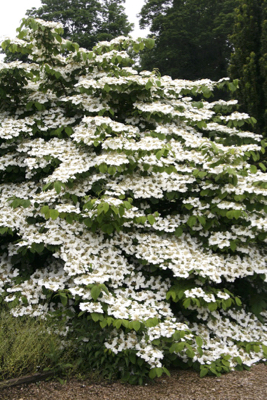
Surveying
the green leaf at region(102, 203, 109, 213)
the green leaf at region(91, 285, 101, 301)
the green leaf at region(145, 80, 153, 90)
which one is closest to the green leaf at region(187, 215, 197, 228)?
the green leaf at region(102, 203, 109, 213)

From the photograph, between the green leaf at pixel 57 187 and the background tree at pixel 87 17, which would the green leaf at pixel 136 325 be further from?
the background tree at pixel 87 17

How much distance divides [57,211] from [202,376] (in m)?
1.61

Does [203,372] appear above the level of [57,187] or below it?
below

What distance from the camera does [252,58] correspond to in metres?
8.12

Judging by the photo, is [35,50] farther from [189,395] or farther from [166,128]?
[189,395]

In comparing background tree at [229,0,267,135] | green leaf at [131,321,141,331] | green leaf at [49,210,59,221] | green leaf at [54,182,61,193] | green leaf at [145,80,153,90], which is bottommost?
green leaf at [131,321,141,331]

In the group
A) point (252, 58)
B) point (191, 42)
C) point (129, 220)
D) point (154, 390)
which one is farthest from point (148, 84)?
point (191, 42)

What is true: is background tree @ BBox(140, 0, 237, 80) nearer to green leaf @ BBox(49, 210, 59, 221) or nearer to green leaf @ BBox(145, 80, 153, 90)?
green leaf @ BBox(145, 80, 153, 90)

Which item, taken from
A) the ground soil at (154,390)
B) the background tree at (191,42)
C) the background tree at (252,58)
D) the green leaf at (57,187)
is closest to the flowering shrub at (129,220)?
the green leaf at (57,187)

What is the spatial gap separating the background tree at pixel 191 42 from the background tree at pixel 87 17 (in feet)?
6.64

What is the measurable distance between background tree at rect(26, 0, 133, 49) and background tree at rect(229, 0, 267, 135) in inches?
470

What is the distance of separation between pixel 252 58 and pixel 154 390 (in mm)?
7254

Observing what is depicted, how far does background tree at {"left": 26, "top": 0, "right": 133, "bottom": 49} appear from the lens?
20.2m

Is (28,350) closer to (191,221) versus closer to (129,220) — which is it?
(129,220)
